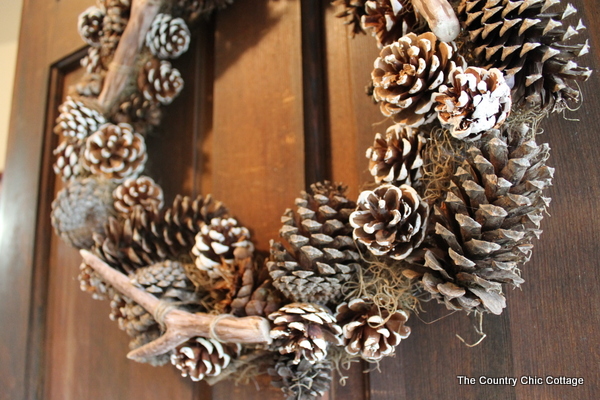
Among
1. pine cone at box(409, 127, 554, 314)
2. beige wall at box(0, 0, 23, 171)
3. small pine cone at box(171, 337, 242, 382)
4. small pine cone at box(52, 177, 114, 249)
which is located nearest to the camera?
pine cone at box(409, 127, 554, 314)

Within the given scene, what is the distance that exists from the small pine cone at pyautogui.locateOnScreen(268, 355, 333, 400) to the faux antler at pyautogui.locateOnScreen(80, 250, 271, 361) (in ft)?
0.13

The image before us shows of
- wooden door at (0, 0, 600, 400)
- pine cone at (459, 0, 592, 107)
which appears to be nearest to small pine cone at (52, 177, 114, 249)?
wooden door at (0, 0, 600, 400)

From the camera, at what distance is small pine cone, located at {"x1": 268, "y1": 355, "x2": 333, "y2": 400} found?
0.47 m

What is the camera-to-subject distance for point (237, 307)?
50 cm

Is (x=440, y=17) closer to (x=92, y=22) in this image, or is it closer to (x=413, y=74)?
(x=413, y=74)

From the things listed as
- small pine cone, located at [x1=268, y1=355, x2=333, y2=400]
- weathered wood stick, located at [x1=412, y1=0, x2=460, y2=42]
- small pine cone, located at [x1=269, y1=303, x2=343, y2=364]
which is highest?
weathered wood stick, located at [x1=412, y1=0, x2=460, y2=42]

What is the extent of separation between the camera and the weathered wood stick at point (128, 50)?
26.8 inches

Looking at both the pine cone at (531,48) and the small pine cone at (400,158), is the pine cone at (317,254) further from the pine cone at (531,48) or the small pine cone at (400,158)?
the pine cone at (531,48)

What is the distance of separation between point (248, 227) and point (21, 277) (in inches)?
22.5

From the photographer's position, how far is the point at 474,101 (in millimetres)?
386

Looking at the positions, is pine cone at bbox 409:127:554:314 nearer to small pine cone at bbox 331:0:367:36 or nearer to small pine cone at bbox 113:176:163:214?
small pine cone at bbox 331:0:367:36

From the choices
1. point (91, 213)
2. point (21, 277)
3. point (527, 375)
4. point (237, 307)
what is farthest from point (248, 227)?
point (21, 277)

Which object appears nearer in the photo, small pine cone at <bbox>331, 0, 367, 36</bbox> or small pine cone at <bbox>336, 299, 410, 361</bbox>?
small pine cone at <bbox>336, 299, 410, 361</bbox>

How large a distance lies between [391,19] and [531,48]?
0.50 ft
